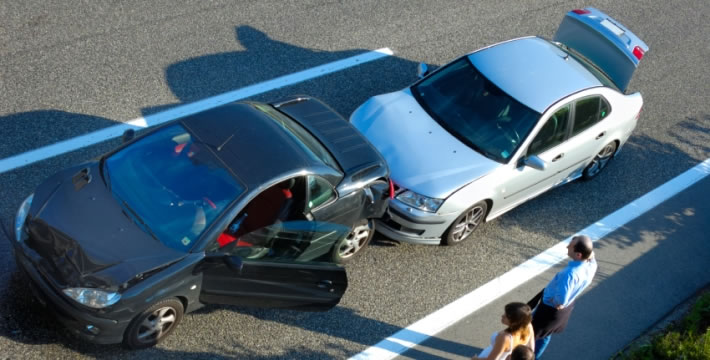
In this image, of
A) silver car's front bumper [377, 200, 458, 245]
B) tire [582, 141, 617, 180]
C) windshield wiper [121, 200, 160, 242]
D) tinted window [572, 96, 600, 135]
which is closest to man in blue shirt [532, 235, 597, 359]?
silver car's front bumper [377, 200, 458, 245]

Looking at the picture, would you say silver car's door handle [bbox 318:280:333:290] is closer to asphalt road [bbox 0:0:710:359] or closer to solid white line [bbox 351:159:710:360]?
asphalt road [bbox 0:0:710:359]

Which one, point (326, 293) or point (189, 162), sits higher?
point (189, 162)

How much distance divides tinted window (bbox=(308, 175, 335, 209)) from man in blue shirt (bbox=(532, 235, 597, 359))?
218 cm

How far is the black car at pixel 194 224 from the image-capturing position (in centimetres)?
593

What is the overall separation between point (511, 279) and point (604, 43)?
3.93m

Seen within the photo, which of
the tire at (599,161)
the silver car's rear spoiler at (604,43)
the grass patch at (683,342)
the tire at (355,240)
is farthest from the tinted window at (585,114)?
the tire at (355,240)

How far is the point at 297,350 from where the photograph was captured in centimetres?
682

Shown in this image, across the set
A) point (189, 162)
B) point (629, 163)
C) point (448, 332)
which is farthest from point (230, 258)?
point (629, 163)

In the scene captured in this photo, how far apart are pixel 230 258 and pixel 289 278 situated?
0.73m

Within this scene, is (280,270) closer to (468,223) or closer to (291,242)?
(291,242)

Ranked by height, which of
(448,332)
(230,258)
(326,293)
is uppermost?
(230,258)

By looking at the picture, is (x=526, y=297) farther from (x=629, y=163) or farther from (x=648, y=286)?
(x=629, y=163)

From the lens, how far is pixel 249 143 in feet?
22.3

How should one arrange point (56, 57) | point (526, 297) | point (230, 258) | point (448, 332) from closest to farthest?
1. point (230, 258)
2. point (448, 332)
3. point (526, 297)
4. point (56, 57)
